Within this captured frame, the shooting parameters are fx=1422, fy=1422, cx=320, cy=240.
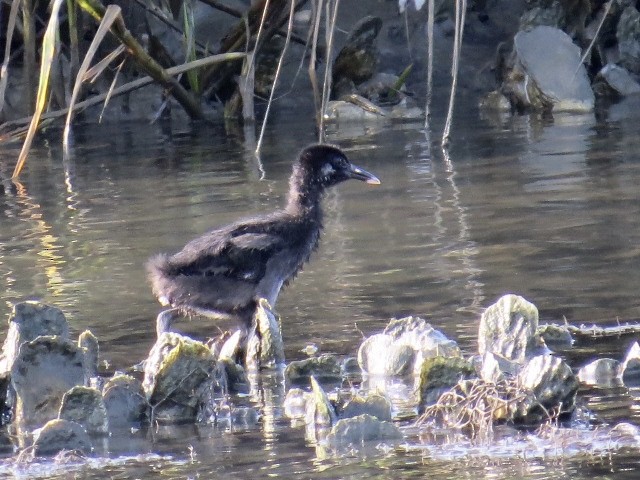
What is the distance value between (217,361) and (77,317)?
191 centimetres

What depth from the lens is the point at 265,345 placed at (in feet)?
20.9

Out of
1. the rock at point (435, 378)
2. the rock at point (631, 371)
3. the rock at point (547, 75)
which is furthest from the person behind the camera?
the rock at point (547, 75)

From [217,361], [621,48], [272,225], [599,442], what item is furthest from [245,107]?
[599,442]

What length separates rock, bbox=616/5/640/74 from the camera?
18734mm

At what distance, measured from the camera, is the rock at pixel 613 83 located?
60.1 feet

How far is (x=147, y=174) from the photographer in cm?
1331

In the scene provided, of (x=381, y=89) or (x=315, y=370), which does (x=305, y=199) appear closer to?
(x=315, y=370)

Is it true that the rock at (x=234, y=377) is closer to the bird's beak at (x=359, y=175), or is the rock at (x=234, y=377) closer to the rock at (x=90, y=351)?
the rock at (x=90, y=351)

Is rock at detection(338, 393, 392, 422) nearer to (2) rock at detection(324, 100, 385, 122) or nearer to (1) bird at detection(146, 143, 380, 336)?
(1) bird at detection(146, 143, 380, 336)

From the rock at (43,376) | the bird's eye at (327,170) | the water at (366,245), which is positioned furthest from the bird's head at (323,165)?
the rock at (43,376)

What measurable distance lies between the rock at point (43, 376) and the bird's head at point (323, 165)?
285 cm

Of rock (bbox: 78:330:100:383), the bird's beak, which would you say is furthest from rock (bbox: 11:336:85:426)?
the bird's beak

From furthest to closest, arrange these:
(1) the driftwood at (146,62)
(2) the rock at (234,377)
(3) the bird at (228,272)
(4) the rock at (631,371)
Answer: (1) the driftwood at (146,62) < (3) the bird at (228,272) < (2) the rock at (234,377) < (4) the rock at (631,371)

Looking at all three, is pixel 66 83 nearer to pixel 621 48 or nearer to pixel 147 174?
pixel 147 174
